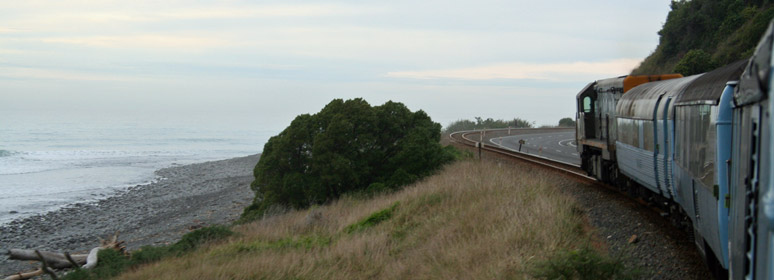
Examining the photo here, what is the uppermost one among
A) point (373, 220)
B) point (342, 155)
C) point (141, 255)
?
point (342, 155)

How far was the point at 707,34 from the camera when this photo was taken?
140 ft

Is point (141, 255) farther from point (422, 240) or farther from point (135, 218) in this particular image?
point (135, 218)

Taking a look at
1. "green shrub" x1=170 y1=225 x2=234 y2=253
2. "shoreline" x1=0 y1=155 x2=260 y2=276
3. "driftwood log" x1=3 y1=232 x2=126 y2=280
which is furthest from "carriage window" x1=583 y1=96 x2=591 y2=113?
"driftwood log" x1=3 y1=232 x2=126 y2=280

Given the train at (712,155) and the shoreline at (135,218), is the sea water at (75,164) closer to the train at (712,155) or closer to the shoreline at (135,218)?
the shoreline at (135,218)

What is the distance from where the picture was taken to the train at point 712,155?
3617 millimetres

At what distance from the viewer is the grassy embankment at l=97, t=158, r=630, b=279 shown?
26.9 ft

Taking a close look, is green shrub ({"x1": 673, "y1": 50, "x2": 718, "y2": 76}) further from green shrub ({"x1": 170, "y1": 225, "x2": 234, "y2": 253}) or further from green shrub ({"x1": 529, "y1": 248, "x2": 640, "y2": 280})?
green shrub ({"x1": 529, "y1": 248, "x2": 640, "y2": 280})

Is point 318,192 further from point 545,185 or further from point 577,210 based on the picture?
point 577,210

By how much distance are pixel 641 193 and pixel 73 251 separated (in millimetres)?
16272

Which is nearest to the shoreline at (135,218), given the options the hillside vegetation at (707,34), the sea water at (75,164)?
the sea water at (75,164)

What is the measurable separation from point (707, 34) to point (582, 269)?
136 feet

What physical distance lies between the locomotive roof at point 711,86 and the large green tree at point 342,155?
12.1 meters

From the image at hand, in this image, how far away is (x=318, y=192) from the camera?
19578 millimetres

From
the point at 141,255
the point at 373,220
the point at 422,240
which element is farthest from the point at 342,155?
the point at 422,240
